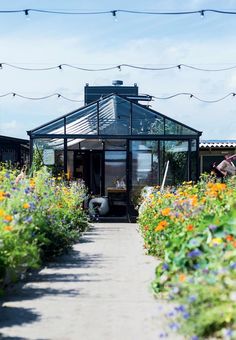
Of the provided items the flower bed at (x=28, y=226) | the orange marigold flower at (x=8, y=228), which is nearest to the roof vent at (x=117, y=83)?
the flower bed at (x=28, y=226)

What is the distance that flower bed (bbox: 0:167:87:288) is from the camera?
6.61m

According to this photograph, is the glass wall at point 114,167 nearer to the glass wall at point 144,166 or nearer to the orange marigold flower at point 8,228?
the glass wall at point 144,166

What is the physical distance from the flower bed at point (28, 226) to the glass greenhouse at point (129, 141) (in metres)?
6.66

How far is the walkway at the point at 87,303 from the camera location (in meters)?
5.18

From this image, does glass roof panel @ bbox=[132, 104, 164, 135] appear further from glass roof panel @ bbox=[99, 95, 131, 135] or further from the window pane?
the window pane

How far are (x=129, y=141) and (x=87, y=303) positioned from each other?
13962mm

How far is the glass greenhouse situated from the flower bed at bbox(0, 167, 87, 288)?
6.66 metres

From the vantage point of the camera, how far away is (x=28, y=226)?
7512 millimetres

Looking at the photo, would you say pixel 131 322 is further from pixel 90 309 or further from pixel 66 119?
pixel 66 119

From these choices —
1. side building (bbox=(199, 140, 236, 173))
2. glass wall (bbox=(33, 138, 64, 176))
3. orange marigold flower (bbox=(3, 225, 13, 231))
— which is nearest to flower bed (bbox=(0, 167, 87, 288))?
orange marigold flower (bbox=(3, 225, 13, 231))

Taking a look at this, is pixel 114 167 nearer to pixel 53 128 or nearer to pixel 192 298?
pixel 53 128

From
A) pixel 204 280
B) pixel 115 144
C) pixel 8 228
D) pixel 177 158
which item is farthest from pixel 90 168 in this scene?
pixel 204 280

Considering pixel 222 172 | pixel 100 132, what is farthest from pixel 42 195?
pixel 222 172

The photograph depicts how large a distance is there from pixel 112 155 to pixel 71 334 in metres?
16.0
